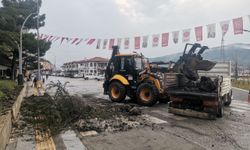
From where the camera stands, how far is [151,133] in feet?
26.2

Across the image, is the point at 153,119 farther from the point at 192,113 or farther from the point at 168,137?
the point at 168,137

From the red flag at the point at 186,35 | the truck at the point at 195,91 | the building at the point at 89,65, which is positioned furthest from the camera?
the building at the point at 89,65

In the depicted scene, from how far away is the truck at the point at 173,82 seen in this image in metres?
10.3

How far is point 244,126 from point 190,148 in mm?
3497

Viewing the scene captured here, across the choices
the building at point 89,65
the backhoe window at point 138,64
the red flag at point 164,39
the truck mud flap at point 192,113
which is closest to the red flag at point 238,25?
the red flag at point 164,39

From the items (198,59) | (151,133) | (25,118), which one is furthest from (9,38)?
(151,133)

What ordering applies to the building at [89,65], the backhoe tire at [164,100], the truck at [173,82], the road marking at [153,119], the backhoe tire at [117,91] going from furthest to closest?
the building at [89,65] → the backhoe tire at [117,91] → the backhoe tire at [164,100] → the truck at [173,82] → the road marking at [153,119]

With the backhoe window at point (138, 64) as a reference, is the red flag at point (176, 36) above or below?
above

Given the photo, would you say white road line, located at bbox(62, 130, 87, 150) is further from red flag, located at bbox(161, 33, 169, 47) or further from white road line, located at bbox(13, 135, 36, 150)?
red flag, located at bbox(161, 33, 169, 47)

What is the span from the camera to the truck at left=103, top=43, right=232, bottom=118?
33.7 ft

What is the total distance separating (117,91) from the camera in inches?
617

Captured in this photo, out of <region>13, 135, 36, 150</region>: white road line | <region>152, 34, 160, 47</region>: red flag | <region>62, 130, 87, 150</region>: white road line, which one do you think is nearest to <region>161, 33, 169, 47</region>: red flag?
<region>152, 34, 160, 47</region>: red flag

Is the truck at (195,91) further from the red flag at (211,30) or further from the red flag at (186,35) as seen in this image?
the red flag at (186,35)

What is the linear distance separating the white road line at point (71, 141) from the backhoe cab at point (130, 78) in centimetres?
649
